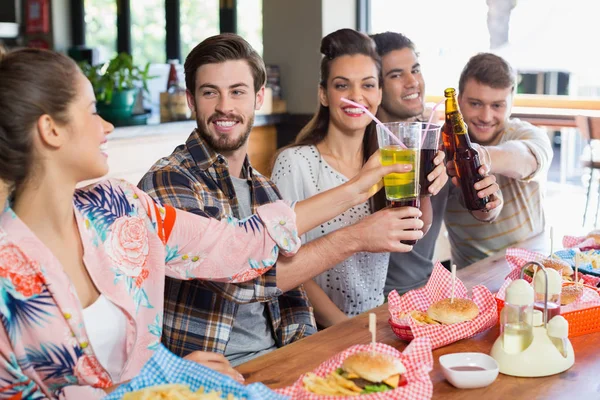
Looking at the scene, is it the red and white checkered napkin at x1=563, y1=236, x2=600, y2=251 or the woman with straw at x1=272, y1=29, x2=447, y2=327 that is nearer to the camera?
the red and white checkered napkin at x1=563, y1=236, x2=600, y2=251

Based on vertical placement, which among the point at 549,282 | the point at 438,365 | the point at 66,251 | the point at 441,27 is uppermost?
the point at 441,27

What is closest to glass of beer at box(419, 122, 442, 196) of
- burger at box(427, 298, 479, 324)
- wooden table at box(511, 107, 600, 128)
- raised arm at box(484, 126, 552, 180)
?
burger at box(427, 298, 479, 324)

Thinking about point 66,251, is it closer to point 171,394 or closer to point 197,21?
point 171,394

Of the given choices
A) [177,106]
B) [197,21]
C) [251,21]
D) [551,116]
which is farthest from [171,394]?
[197,21]

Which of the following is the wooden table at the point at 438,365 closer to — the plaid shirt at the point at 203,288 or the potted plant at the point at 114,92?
the plaid shirt at the point at 203,288

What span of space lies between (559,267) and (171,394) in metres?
1.20

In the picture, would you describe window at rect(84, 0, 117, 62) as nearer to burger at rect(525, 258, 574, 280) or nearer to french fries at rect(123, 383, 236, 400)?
burger at rect(525, 258, 574, 280)

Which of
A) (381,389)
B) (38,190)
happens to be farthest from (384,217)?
(38,190)

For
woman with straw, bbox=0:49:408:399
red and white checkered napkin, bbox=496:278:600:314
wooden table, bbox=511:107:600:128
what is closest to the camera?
woman with straw, bbox=0:49:408:399

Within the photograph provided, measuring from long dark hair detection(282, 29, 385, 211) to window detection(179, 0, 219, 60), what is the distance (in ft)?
11.1

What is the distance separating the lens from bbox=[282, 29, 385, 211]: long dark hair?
94.8 inches

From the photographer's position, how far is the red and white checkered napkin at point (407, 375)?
1.19m

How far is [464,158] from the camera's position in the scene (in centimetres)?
208

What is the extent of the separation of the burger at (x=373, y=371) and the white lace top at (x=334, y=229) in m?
1.07
